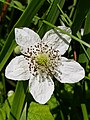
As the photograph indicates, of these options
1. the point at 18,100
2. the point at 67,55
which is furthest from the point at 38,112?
the point at 67,55

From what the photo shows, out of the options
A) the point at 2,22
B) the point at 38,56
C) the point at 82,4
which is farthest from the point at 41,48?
the point at 2,22

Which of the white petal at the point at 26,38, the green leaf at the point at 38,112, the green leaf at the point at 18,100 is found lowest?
the green leaf at the point at 38,112

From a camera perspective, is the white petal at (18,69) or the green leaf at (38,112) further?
the green leaf at (38,112)

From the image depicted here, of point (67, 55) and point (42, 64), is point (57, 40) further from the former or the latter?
point (67, 55)

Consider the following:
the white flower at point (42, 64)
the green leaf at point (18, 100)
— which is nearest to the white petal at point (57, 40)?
the white flower at point (42, 64)

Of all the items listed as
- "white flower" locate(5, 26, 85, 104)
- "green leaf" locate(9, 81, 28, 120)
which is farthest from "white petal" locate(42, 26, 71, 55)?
"green leaf" locate(9, 81, 28, 120)

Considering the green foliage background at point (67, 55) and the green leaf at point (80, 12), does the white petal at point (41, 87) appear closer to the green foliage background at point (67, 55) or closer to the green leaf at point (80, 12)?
the green foliage background at point (67, 55)
